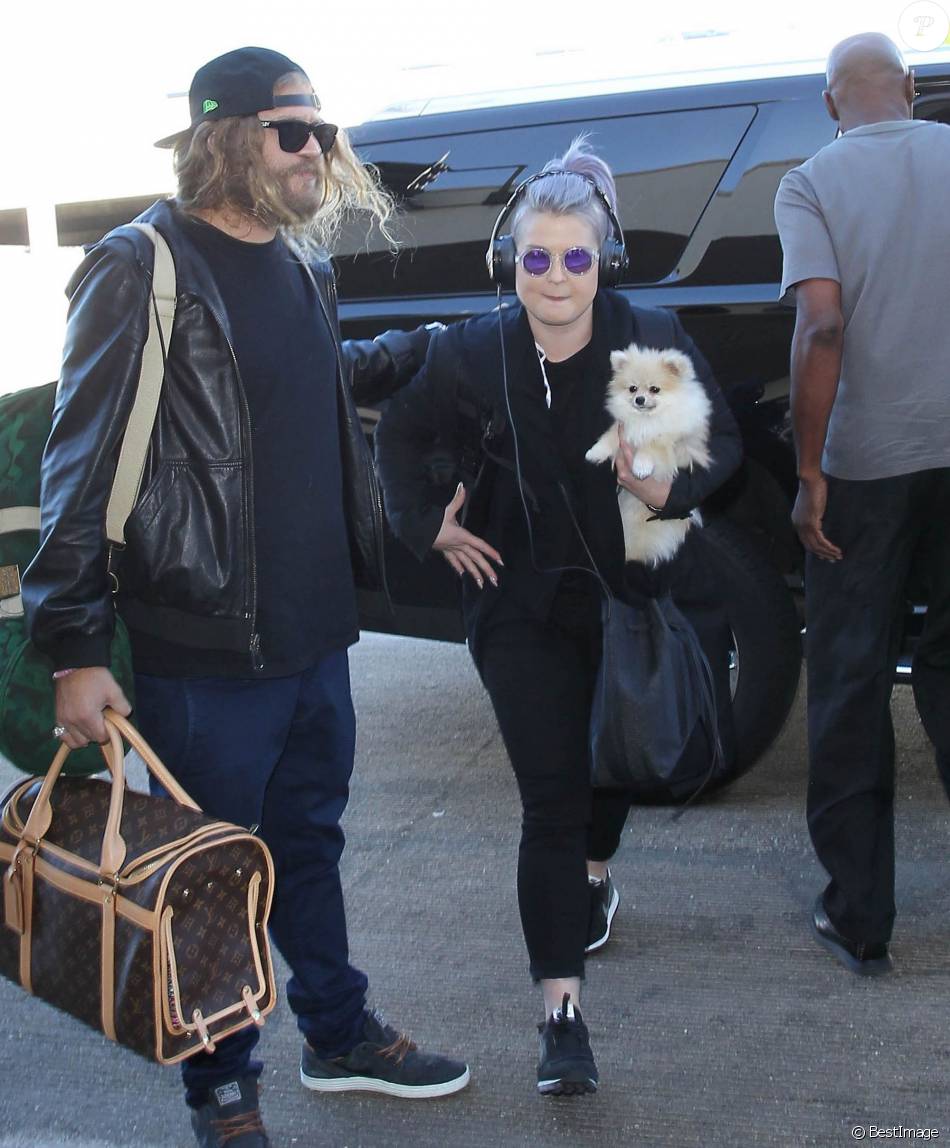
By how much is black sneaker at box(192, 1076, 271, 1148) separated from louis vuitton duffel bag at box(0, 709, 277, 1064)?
1.41ft

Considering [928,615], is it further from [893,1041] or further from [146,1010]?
[146,1010]

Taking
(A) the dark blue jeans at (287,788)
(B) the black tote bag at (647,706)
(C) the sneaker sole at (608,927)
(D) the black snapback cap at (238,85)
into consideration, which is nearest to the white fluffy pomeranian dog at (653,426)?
(B) the black tote bag at (647,706)

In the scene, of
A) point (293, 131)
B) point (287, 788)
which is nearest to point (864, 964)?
point (287, 788)

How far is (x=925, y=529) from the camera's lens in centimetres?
321

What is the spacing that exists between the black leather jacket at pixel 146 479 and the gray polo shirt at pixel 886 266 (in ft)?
4.70

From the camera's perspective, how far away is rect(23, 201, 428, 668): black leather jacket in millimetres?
2305

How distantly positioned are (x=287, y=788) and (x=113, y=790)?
521 mm

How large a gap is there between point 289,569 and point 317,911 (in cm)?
74

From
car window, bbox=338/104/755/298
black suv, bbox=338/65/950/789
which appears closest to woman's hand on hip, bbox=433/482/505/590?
black suv, bbox=338/65/950/789

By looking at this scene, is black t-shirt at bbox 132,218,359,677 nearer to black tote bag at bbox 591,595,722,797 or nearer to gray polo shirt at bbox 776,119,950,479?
black tote bag at bbox 591,595,722,797

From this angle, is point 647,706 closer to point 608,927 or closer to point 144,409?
point 608,927

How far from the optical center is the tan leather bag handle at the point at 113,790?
2.26 m

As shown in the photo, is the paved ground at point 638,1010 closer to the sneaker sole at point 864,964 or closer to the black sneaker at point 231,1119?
the sneaker sole at point 864,964

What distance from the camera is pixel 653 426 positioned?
2.70 meters
